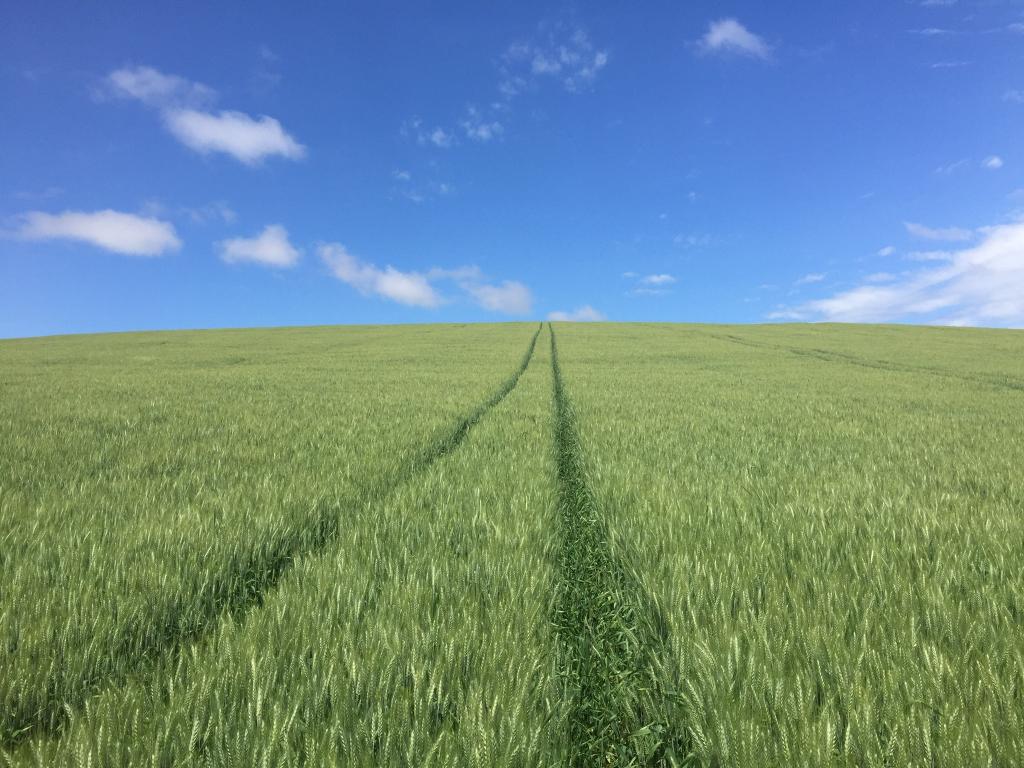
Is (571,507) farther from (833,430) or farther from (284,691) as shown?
(833,430)

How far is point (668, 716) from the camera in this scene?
166cm

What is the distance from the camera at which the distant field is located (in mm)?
1397

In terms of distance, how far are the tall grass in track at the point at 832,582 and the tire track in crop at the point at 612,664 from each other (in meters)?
0.10

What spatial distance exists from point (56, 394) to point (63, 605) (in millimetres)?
10999

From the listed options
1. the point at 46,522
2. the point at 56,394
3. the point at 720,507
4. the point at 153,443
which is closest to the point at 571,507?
the point at 720,507

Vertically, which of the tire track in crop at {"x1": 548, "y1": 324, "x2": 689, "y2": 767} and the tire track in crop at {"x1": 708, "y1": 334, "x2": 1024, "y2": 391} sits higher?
the tire track in crop at {"x1": 708, "y1": 334, "x2": 1024, "y2": 391}

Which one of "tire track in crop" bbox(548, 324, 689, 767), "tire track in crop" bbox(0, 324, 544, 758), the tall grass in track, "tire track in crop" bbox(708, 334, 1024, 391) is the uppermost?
"tire track in crop" bbox(708, 334, 1024, 391)

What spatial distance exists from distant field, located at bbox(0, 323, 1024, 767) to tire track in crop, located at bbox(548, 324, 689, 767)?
13 mm

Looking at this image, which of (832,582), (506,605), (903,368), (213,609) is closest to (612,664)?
(506,605)

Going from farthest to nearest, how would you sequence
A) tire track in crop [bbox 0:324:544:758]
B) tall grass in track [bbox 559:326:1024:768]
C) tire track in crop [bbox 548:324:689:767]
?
tire track in crop [bbox 548:324:689:767] < tire track in crop [bbox 0:324:544:758] < tall grass in track [bbox 559:326:1024:768]

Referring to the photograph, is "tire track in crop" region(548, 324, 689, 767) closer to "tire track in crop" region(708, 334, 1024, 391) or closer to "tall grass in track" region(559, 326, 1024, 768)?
"tall grass in track" region(559, 326, 1024, 768)

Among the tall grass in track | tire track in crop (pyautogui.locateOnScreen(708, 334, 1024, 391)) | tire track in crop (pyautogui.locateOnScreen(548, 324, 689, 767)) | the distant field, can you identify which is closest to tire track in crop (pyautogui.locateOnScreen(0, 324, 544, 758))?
the distant field

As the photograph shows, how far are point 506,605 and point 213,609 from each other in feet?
4.55

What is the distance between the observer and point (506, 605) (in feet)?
6.97
